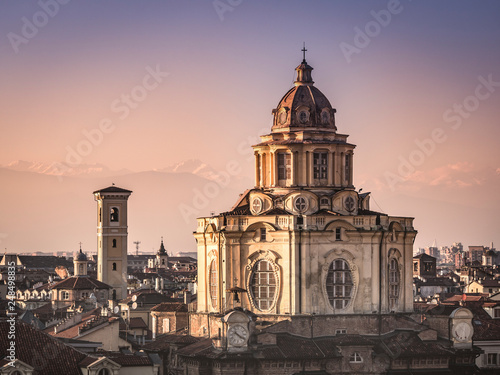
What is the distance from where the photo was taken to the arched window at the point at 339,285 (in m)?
86.4

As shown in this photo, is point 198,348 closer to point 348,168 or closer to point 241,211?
point 241,211

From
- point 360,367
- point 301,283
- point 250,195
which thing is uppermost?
point 250,195

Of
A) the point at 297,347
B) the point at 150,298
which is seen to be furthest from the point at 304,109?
the point at 150,298

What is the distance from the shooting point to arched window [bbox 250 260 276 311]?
8688 centimetres

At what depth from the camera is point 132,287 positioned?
180 m

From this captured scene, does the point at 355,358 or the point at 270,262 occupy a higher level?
the point at 270,262

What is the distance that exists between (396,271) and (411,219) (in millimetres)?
3992

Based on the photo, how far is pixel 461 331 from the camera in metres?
87.7

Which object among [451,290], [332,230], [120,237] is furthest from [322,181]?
[451,290]

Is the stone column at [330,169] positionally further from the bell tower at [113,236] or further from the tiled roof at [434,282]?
the tiled roof at [434,282]

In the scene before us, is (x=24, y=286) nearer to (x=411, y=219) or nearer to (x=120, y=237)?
(x=120, y=237)

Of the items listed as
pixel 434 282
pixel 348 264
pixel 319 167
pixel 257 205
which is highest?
pixel 319 167

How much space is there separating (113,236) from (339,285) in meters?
76.2

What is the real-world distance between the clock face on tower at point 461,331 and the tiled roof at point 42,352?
28.3m
